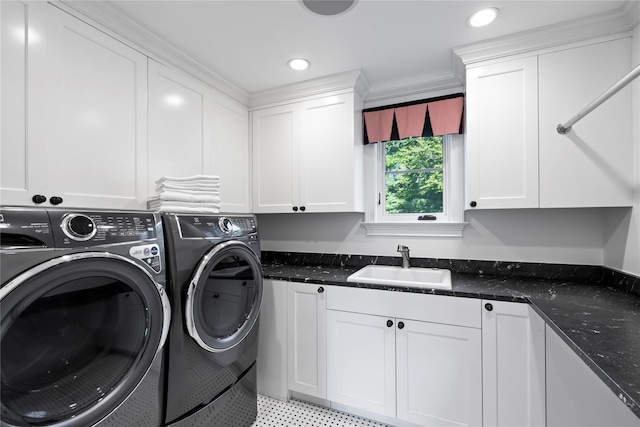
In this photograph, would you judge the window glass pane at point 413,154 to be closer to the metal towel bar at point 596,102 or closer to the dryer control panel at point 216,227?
the metal towel bar at point 596,102

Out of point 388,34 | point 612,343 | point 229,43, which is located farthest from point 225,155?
point 612,343

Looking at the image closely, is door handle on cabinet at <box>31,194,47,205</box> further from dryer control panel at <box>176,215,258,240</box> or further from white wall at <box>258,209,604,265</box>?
white wall at <box>258,209,604,265</box>

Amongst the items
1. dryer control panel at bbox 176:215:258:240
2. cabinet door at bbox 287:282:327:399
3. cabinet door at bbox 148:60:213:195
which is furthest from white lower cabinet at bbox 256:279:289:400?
cabinet door at bbox 148:60:213:195

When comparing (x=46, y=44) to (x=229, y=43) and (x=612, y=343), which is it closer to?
(x=229, y=43)

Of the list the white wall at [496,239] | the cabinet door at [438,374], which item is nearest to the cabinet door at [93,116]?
the white wall at [496,239]

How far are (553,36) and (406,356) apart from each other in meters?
1.98

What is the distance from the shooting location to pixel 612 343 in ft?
3.01

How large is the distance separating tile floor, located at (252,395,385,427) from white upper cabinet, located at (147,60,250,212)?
1408mm

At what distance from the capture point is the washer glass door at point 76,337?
32.4 inches

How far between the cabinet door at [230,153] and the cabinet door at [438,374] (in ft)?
4.97

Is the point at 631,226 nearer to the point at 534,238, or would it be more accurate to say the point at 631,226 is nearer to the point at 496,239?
the point at 534,238

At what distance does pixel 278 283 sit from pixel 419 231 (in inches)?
A: 44.9

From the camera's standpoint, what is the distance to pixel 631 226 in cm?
152

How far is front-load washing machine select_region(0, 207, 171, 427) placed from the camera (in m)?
0.82
